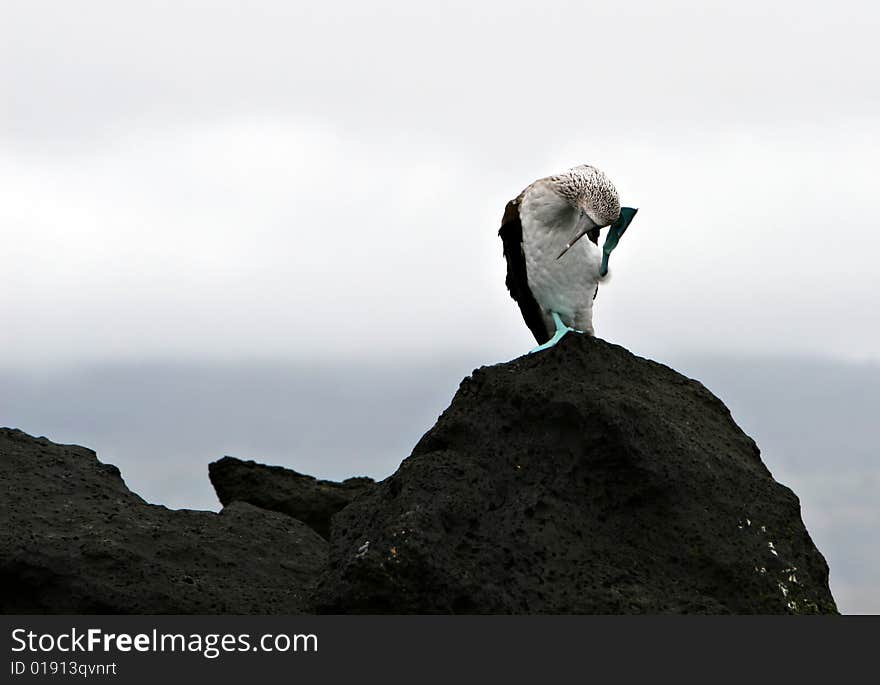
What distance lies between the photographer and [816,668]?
23.3 ft

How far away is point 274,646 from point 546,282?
3.45 metres

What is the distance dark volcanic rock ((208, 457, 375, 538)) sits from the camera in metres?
13.5

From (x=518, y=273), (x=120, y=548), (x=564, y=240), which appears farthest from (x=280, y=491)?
(x=564, y=240)

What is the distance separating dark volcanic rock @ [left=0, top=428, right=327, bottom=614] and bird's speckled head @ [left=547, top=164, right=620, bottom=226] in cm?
330

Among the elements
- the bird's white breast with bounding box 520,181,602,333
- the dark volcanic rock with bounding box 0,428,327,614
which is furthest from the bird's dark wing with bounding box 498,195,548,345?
the dark volcanic rock with bounding box 0,428,327,614

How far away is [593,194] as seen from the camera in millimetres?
8945

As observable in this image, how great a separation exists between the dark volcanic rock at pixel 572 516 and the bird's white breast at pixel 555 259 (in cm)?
64

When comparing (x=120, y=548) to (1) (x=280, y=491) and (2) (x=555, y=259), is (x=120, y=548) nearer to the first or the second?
(2) (x=555, y=259)

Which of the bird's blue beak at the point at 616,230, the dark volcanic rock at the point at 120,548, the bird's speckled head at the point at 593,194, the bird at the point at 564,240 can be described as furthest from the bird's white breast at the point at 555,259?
the dark volcanic rock at the point at 120,548

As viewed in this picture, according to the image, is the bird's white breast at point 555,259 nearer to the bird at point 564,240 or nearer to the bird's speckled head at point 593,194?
the bird at point 564,240

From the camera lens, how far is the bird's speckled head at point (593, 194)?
29.3 ft

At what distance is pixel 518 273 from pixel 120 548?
3.49 metres

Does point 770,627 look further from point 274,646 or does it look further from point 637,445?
point 274,646

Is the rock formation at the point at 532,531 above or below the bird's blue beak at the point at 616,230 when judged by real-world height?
below
